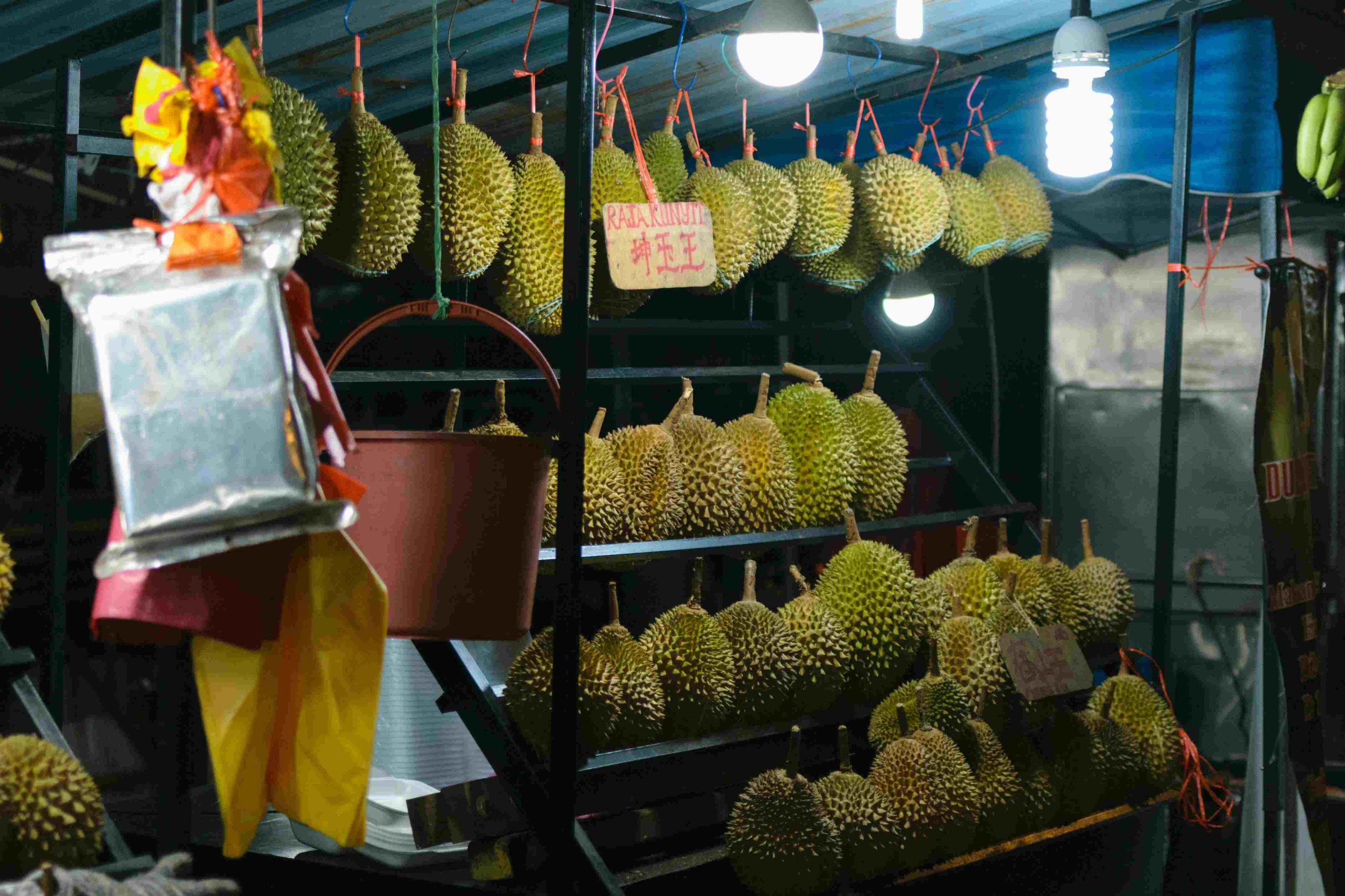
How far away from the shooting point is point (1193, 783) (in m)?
3.29

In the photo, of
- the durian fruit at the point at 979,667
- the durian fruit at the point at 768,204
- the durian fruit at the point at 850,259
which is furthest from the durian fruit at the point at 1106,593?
the durian fruit at the point at 768,204

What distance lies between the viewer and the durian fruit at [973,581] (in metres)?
3.06

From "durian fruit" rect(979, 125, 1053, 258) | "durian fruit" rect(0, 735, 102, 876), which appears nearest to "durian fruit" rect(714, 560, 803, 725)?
"durian fruit" rect(0, 735, 102, 876)

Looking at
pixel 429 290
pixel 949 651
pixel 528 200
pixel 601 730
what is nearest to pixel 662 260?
pixel 528 200

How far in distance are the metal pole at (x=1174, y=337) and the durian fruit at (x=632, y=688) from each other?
4.24ft

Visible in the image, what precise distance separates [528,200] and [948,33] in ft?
4.44

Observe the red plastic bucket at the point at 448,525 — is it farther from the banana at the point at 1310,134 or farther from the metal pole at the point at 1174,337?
the banana at the point at 1310,134

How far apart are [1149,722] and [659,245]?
1695 millimetres

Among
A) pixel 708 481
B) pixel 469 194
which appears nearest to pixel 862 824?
pixel 708 481

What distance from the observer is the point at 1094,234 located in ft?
15.2

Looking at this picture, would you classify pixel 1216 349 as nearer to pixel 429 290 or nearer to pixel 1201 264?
pixel 1201 264

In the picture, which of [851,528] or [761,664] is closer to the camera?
[761,664]

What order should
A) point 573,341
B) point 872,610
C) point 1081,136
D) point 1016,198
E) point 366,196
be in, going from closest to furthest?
point 573,341
point 366,196
point 872,610
point 1081,136
point 1016,198

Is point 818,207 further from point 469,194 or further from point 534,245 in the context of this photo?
point 469,194
